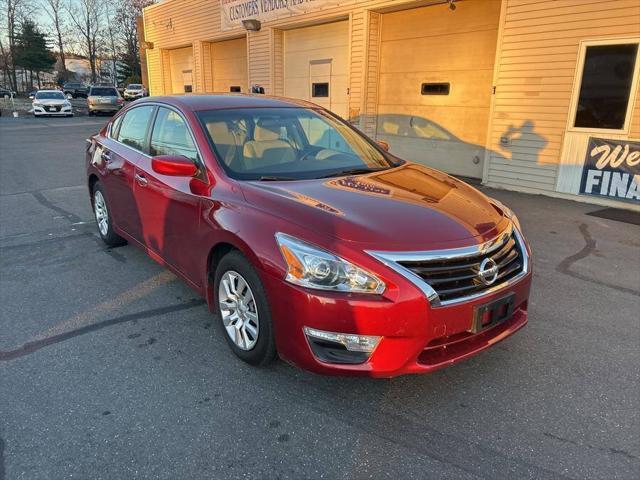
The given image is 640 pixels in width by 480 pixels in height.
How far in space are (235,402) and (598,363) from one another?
2.37 metres

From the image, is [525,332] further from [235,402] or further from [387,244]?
[235,402]

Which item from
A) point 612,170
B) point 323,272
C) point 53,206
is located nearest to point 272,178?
point 323,272

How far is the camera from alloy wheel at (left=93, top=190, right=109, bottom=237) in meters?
5.39

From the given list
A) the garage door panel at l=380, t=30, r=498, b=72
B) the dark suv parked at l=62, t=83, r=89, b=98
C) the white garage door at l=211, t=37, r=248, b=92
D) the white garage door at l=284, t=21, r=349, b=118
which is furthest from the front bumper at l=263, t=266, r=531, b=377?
the dark suv parked at l=62, t=83, r=89, b=98

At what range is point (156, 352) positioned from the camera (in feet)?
11.0

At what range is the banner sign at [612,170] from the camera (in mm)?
7648

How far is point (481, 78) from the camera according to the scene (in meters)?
9.92

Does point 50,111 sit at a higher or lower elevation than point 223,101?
lower

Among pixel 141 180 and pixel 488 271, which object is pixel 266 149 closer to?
pixel 141 180

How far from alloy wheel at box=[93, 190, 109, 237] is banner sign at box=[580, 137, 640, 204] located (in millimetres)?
7316

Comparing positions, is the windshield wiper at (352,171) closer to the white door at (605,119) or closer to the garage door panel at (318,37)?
the white door at (605,119)

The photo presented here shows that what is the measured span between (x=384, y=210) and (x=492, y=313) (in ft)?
2.68

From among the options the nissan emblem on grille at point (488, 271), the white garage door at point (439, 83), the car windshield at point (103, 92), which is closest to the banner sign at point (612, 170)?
the white garage door at point (439, 83)

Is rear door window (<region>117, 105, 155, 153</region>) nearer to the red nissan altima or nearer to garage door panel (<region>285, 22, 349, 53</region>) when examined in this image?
the red nissan altima
